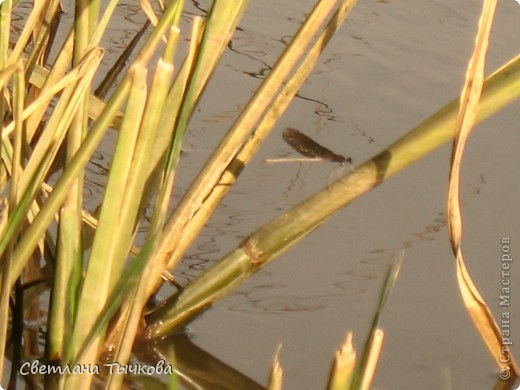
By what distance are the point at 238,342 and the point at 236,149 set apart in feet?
1.02

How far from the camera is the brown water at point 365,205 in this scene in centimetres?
141

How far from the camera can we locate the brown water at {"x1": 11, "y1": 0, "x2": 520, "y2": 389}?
1405mm

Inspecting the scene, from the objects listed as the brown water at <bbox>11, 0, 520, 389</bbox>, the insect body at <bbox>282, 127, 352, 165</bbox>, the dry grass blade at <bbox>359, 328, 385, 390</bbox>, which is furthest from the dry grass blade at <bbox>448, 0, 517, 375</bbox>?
the insect body at <bbox>282, 127, 352, 165</bbox>

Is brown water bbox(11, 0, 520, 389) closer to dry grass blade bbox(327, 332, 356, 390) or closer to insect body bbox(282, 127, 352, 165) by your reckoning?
insect body bbox(282, 127, 352, 165)

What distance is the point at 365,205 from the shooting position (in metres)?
1.76

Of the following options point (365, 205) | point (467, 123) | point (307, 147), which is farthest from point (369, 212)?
point (467, 123)

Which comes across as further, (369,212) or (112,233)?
(369,212)

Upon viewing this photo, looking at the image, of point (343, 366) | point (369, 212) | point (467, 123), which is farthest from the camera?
point (369, 212)

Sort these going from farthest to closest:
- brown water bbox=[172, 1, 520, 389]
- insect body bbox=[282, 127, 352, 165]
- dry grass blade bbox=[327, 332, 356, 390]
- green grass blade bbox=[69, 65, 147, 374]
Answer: insect body bbox=[282, 127, 352, 165]
brown water bbox=[172, 1, 520, 389]
green grass blade bbox=[69, 65, 147, 374]
dry grass blade bbox=[327, 332, 356, 390]

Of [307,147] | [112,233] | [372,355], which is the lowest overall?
[307,147]

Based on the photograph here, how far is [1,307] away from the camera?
0.97 m

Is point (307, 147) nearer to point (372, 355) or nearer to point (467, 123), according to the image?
point (467, 123)

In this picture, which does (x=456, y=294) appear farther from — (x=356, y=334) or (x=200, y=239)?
(x=200, y=239)

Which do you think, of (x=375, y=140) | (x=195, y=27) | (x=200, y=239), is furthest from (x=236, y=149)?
(x=375, y=140)
